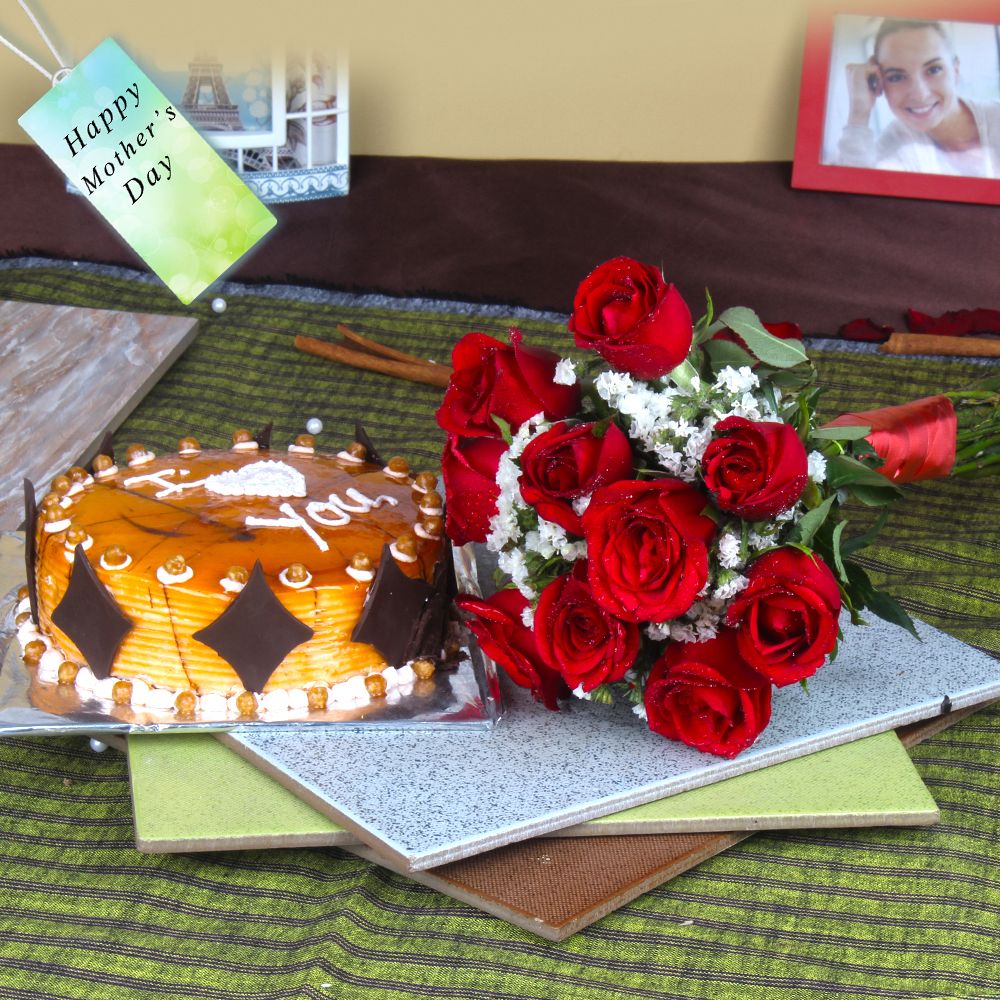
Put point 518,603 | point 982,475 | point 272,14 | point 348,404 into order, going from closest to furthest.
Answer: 1. point 518,603
2. point 982,475
3. point 348,404
4. point 272,14

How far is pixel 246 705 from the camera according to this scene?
99cm

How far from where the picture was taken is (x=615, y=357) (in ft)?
2.95

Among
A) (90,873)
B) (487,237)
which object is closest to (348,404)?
(487,237)

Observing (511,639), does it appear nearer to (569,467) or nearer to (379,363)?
(569,467)

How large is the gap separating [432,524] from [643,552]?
11.3 inches

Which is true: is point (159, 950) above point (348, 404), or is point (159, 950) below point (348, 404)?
above

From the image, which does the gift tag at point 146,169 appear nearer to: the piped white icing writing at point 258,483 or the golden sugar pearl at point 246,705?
the piped white icing writing at point 258,483

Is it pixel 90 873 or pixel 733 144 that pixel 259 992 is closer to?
pixel 90 873

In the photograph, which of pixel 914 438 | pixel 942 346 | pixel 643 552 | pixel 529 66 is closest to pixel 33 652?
pixel 643 552

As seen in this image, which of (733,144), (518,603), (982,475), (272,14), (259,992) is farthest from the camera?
(733,144)

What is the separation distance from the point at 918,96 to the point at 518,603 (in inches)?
57.0

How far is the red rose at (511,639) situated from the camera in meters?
0.98

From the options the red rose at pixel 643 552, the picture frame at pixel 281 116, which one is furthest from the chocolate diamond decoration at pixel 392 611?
the picture frame at pixel 281 116

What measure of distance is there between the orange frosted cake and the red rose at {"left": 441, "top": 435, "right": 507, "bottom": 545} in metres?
0.06
